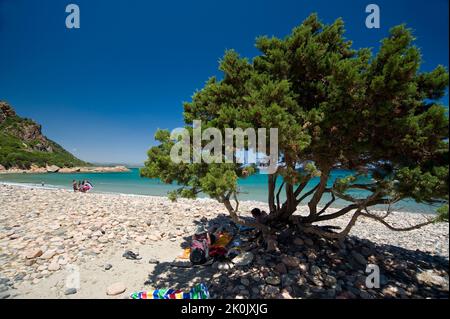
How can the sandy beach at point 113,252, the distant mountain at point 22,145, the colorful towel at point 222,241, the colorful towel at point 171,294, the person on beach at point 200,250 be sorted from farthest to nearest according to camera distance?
1. the distant mountain at point 22,145
2. the colorful towel at point 222,241
3. the person on beach at point 200,250
4. the sandy beach at point 113,252
5. the colorful towel at point 171,294

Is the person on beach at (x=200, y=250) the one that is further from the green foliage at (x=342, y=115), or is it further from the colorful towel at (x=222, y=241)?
A: the green foliage at (x=342, y=115)

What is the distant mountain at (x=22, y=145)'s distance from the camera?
5081cm

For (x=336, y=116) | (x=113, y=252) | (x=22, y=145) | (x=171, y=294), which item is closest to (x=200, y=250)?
(x=171, y=294)

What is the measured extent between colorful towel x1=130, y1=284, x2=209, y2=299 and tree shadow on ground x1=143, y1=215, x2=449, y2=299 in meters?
0.26

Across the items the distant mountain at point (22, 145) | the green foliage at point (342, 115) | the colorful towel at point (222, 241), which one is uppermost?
the distant mountain at point (22, 145)

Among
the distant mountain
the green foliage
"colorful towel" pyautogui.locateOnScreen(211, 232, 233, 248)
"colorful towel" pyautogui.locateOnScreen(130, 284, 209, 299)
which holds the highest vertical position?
the distant mountain

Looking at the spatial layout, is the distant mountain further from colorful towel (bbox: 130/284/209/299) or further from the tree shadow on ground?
the tree shadow on ground

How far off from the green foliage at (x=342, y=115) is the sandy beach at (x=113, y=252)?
1.84 meters

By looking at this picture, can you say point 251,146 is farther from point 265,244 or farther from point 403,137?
point 265,244

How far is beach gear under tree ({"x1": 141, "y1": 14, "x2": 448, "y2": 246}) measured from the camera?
137 inches

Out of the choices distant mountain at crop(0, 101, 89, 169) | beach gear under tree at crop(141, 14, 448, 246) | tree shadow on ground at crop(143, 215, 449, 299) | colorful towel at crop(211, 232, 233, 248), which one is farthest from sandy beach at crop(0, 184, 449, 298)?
distant mountain at crop(0, 101, 89, 169)

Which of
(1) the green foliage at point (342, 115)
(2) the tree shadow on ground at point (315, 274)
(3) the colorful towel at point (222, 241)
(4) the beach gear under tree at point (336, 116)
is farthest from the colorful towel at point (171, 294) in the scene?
(1) the green foliage at point (342, 115)

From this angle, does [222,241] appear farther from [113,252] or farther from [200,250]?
[113,252]
